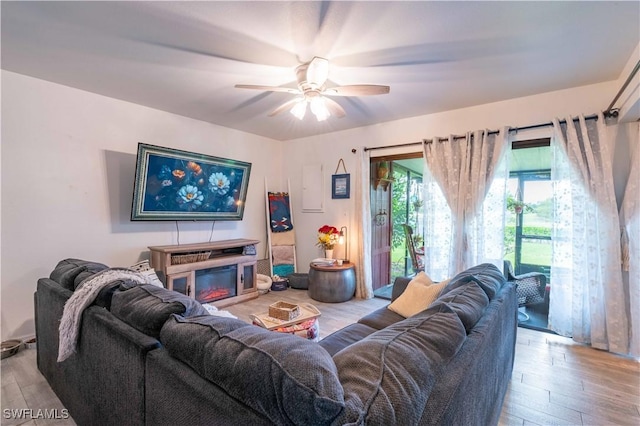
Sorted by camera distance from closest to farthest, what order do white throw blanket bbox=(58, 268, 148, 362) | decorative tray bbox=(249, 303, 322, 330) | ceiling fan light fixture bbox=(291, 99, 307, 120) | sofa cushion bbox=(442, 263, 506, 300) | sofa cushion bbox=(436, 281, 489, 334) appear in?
sofa cushion bbox=(436, 281, 489, 334) < white throw blanket bbox=(58, 268, 148, 362) < sofa cushion bbox=(442, 263, 506, 300) < decorative tray bbox=(249, 303, 322, 330) < ceiling fan light fixture bbox=(291, 99, 307, 120)

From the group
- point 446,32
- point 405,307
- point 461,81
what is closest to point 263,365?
point 405,307

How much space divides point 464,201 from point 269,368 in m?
3.15

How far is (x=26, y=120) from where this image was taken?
2.70 meters

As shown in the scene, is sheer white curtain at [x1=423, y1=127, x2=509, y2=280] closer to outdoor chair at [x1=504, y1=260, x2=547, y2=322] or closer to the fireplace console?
outdoor chair at [x1=504, y1=260, x2=547, y2=322]

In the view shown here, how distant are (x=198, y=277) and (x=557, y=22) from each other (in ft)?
13.0

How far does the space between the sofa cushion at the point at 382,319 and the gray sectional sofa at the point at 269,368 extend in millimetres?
504

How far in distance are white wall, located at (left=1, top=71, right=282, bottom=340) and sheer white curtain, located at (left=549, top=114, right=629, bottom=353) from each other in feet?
14.2

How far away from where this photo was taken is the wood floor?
176 cm

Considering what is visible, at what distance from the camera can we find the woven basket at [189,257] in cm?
336

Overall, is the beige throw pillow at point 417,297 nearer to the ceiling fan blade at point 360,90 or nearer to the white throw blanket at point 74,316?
the ceiling fan blade at point 360,90

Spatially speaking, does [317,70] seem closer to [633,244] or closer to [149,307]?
[149,307]

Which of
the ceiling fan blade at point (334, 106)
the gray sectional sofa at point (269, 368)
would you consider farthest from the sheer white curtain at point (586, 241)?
the ceiling fan blade at point (334, 106)

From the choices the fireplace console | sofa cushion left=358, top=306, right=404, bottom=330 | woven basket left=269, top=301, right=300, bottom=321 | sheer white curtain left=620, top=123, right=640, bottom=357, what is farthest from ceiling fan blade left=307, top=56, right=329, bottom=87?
sheer white curtain left=620, top=123, right=640, bottom=357

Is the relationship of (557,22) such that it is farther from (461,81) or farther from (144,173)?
(144,173)
